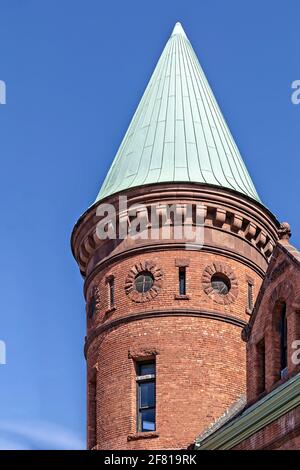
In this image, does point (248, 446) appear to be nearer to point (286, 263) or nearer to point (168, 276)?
point (286, 263)

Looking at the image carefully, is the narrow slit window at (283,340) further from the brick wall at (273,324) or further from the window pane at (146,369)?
the window pane at (146,369)

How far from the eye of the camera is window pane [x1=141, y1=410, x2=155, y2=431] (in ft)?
125

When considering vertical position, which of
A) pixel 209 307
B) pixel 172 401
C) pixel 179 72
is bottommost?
pixel 172 401

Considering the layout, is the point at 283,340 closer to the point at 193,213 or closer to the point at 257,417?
the point at 257,417

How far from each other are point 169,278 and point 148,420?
4217 millimetres

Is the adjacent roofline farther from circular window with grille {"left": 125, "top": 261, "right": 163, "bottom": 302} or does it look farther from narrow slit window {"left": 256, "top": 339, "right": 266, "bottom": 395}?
circular window with grille {"left": 125, "top": 261, "right": 163, "bottom": 302}

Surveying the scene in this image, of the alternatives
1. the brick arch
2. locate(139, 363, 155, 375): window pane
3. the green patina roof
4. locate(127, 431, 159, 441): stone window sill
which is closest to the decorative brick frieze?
the green patina roof

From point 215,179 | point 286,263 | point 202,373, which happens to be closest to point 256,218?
point 215,179

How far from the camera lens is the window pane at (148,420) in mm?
38062

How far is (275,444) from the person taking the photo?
29984 millimetres

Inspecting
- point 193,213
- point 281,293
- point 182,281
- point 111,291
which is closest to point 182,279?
point 182,281

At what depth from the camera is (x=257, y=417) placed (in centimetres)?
3089

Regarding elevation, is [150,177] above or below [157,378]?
above

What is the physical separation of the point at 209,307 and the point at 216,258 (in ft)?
5.46
